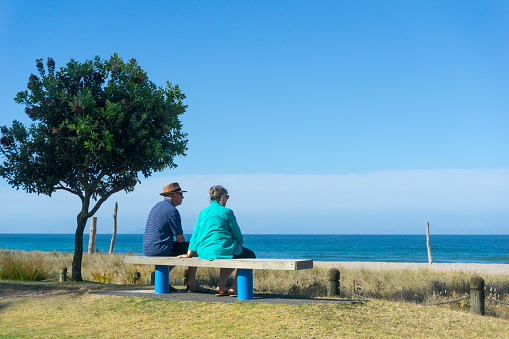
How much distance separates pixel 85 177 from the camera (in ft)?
45.2

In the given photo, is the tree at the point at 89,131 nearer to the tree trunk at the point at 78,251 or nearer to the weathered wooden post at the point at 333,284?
the tree trunk at the point at 78,251

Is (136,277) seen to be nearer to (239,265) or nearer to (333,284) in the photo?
(333,284)

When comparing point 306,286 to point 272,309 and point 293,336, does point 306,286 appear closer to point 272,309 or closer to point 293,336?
point 272,309

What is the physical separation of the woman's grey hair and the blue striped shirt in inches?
40.5

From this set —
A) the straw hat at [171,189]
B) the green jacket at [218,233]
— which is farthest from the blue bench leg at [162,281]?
the straw hat at [171,189]

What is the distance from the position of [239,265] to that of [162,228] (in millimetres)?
1955

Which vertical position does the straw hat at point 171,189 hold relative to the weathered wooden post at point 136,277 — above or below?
above

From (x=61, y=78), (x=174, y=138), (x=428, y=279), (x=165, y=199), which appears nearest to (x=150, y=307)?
(x=165, y=199)

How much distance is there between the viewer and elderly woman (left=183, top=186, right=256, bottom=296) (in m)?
7.83

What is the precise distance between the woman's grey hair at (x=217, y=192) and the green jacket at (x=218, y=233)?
0.27 feet

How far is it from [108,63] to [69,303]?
7115 millimetres

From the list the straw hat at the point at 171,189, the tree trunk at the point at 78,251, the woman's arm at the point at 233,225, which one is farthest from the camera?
the tree trunk at the point at 78,251

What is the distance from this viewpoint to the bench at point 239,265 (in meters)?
7.29

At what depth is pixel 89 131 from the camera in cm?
1209
